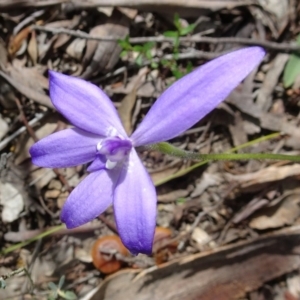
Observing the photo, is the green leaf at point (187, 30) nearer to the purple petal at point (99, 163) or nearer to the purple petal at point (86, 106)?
the purple petal at point (86, 106)

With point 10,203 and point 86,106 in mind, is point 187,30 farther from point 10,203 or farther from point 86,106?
point 10,203

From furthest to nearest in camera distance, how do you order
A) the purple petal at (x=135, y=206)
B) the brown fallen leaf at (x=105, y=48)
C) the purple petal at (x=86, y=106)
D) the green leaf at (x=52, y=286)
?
the brown fallen leaf at (x=105, y=48), the green leaf at (x=52, y=286), the purple petal at (x=86, y=106), the purple petal at (x=135, y=206)

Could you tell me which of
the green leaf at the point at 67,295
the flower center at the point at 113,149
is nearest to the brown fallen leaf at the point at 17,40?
the green leaf at the point at 67,295

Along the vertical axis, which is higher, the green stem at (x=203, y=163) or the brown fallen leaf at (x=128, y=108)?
the brown fallen leaf at (x=128, y=108)

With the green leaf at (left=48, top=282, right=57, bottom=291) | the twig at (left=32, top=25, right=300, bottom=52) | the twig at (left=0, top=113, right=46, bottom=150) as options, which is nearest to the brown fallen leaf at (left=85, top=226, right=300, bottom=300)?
the green leaf at (left=48, top=282, right=57, bottom=291)

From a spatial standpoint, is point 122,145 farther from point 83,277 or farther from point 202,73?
point 83,277

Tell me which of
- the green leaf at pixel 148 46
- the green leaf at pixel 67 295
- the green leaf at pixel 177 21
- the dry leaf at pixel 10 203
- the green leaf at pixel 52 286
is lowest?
the green leaf at pixel 67 295

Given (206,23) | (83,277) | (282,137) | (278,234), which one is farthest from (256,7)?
(83,277)

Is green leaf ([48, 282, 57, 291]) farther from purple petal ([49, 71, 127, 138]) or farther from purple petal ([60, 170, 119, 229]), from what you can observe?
purple petal ([49, 71, 127, 138])
